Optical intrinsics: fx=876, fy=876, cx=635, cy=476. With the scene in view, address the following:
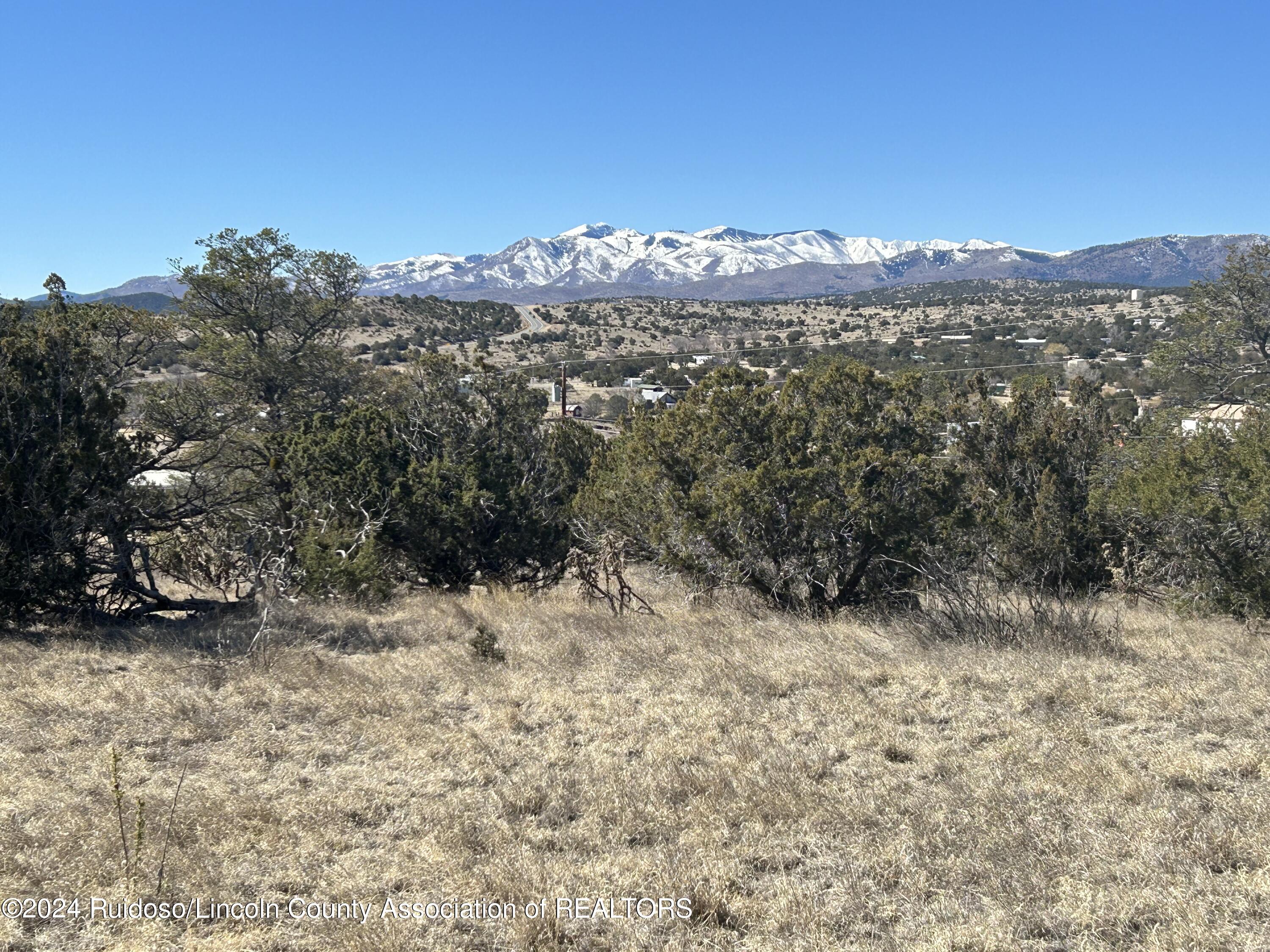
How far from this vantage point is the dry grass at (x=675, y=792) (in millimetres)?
3684

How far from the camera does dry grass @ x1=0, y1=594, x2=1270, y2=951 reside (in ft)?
12.1

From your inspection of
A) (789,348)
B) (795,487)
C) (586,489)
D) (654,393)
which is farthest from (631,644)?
(789,348)

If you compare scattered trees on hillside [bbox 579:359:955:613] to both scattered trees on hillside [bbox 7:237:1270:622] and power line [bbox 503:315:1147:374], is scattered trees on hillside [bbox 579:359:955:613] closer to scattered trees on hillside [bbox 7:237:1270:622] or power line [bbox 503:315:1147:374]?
scattered trees on hillside [bbox 7:237:1270:622]

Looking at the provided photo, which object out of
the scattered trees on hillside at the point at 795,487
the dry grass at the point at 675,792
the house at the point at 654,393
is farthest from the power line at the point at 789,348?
the dry grass at the point at 675,792

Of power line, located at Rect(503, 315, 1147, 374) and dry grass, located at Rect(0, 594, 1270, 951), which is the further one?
power line, located at Rect(503, 315, 1147, 374)

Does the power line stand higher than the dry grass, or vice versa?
the power line

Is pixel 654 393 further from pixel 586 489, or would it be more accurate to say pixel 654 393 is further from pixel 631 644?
pixel 631 644

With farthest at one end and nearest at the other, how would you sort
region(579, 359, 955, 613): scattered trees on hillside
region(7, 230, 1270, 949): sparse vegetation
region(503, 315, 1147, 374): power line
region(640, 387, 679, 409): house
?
1. region(503, 315, 1147, 374): power line
2. region(640, 387, 679, 409): house
3. region(579, 359, 955, 613): scattered trees on hillside
4. region(7, 230, 1270, 949): sparse vegetation

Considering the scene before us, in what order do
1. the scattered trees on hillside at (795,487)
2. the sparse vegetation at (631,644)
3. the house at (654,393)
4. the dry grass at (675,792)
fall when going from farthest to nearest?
the house at (654,393) → the scattered trees on hillside at (795,487) → the sparse vegetation at (631,644) → the dry grass at (675,792)

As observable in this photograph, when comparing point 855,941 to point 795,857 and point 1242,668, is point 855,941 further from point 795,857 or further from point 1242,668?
point 1242,668

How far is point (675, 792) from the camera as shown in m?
4.96

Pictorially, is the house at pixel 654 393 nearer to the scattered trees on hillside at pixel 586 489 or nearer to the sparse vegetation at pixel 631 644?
the sparse vegetation at pixel 631 644

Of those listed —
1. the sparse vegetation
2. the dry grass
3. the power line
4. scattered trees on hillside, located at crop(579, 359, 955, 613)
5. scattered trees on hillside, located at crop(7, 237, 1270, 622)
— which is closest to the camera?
the dry grass

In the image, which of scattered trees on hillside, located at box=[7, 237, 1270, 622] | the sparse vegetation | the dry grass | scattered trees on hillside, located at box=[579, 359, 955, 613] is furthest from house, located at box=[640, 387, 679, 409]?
the dry grass
